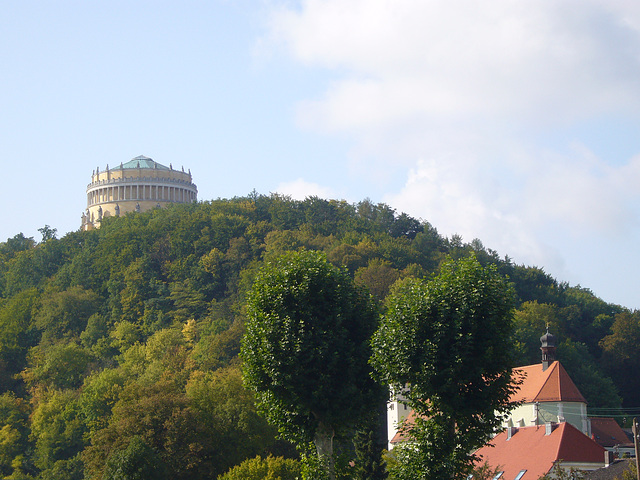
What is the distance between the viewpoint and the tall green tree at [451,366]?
122 ft

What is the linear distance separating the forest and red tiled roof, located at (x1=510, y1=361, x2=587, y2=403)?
5151mm

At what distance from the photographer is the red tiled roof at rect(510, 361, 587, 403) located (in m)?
76.4

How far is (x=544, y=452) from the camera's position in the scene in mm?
59469

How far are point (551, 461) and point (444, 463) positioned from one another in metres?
23.3

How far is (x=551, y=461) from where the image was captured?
57.8 m

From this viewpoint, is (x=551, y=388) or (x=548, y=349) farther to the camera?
(x=548, y=349)

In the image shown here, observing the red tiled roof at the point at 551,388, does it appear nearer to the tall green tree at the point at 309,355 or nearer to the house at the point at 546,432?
the house at the point at 546,432

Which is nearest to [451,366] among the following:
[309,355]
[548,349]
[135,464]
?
[309,355]

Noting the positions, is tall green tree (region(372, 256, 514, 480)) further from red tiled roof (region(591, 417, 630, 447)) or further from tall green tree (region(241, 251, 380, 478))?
red tiled roof (region(591, 417, 630, 447))

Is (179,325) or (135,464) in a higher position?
(179,325)

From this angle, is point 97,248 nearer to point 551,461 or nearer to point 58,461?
point 58,461

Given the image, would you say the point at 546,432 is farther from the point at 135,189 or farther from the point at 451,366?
the point at 135,189

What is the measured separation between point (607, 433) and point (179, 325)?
5004cm

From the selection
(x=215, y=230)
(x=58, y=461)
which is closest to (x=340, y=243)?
(x=215, y=230)
